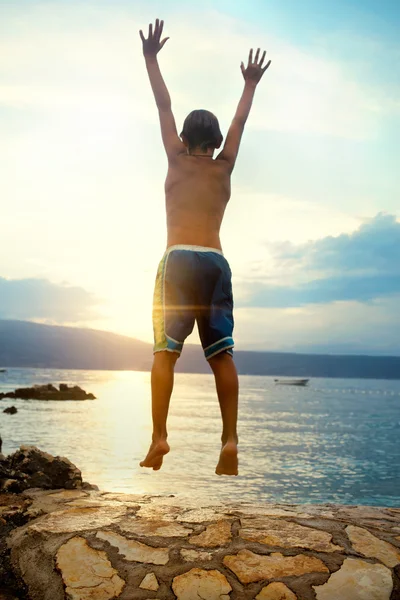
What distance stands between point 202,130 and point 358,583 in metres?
3.81

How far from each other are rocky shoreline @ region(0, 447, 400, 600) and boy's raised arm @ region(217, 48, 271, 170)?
3.17 meters

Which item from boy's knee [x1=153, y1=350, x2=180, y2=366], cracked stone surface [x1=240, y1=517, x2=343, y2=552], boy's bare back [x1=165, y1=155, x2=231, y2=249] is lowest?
cracked stone surface [x1=240, y1=517, x2=343, y2=552]

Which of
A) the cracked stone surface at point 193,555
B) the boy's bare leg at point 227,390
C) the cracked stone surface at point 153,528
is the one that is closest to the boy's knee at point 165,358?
the boy's bare leg at point 227,390

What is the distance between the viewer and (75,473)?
6.69 meters

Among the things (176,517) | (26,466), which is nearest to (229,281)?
(176,517)

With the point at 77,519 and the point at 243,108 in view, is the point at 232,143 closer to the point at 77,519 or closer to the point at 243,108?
the point at 243,108

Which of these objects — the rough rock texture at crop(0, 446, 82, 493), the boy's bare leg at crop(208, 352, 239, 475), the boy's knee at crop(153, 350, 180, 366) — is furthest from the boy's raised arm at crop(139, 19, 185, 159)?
the rough rock texture at crop(0, 446, 82, 493)

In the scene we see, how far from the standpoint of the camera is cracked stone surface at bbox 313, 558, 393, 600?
3.87 meters

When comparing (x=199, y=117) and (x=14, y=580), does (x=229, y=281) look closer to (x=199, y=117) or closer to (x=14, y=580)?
(x=199, y=117)

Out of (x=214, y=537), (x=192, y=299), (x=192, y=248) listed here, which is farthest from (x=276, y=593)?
(x=192, y=248)

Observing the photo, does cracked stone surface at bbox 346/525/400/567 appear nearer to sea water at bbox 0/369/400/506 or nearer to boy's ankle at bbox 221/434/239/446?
boy's ankle at bbox 221/434/239/446

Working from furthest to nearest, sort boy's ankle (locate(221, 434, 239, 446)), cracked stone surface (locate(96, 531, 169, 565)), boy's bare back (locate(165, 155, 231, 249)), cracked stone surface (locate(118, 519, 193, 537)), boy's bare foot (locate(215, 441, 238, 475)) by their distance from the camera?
boy's bare back (locate(165, 155, 231, 249)), boy's ankle (locate(221, 434, 239, 446)), boy's bare foot (locate(215, 441, 238, 475)), cracked stone surface (locate(118, 519, 193, 537)), cracked stone surface (locate(96, 531, 169, 565))

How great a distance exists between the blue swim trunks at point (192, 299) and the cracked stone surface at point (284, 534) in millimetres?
1447

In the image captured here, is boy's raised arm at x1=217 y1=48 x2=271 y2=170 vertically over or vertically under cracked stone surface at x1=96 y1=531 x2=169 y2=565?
over
